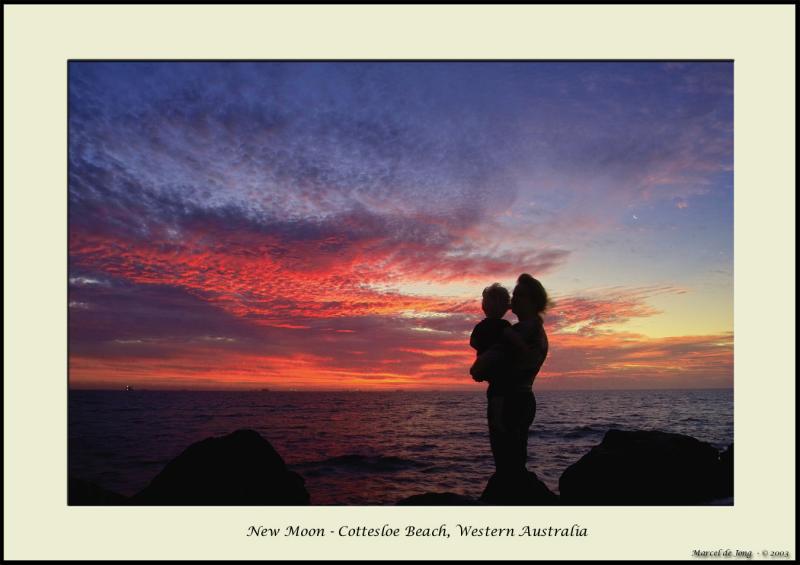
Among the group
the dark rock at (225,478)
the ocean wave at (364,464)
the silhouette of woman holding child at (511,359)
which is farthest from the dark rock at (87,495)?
the ocean wave at (364,464)

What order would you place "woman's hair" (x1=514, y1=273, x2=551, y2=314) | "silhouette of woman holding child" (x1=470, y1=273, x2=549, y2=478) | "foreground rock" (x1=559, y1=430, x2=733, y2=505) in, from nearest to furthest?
"silhouette of woman holding child" (x1=470, y1=273, x2=549, y2=478) < "woman's hair" (x1=514, y1=273, x2=551, y2=314) < "foreground rock" (x1=559, y1=430, x2=733, y2=505)

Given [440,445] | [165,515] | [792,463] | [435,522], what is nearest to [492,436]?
[435,522]

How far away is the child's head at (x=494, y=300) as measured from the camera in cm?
524

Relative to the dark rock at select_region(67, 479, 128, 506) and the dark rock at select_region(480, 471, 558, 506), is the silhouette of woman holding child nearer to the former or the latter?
the dark rock at select_region(480, 471, 558, 506)

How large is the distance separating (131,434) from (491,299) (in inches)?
1538

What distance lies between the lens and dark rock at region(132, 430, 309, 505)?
328 inches

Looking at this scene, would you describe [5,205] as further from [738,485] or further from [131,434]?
[131,434]

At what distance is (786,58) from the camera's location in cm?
559

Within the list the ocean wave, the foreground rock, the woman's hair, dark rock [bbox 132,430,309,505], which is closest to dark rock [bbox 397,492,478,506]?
the woman's hair

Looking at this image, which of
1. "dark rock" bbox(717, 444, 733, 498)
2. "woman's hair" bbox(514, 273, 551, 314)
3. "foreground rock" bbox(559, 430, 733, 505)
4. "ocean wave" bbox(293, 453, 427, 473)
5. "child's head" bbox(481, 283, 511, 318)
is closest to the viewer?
"child's head" bbox(481, 283, 511, 318)

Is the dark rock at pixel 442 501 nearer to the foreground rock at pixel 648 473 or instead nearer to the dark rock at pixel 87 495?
the foreground rock at pixel 648 473

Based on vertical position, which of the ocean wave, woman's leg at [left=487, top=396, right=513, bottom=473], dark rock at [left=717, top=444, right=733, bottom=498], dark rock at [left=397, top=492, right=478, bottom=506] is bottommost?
the ocean wave

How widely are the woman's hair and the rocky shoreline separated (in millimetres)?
3970

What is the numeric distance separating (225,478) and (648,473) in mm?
7830
